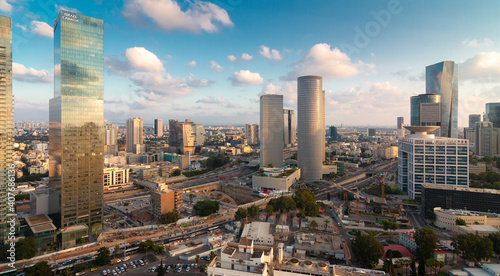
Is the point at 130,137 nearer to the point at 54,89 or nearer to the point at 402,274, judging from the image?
the point at 54,89

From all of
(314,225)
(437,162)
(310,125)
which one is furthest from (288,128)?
(314,225)

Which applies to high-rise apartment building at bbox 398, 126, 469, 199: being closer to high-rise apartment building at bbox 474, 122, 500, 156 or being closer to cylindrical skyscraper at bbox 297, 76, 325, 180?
cylindrical skyscraper at bbox 297, 76, 325, 180

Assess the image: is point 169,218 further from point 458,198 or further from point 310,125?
point 310,125

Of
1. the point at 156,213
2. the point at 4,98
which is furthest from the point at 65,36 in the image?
the point at 156,213

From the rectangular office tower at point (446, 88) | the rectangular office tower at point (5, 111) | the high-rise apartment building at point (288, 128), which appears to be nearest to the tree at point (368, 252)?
the rectangular office tower at point (5, 111)

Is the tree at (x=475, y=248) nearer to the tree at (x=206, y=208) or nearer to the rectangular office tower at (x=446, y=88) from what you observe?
the tree at (x=206, y=208)

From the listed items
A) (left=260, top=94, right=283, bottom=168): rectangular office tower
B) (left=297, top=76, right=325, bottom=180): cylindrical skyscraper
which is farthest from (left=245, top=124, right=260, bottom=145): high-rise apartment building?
(left=297, top=76, right=325, bottom=180): cylindrical skyscraper
